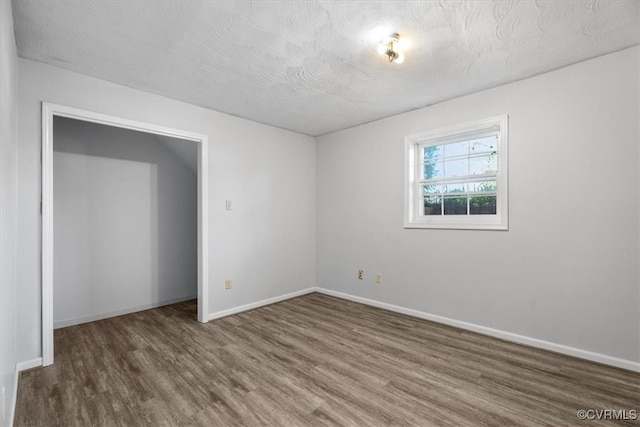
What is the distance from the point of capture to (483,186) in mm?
3125

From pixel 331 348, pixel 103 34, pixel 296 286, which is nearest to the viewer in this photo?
pixel 103 34

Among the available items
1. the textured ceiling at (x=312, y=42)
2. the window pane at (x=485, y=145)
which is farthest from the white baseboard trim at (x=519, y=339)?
the textured ceiling at (x=312, y=42)

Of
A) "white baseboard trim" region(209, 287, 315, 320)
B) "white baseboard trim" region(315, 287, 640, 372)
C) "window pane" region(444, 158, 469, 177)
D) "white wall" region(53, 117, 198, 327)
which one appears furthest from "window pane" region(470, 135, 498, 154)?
"white wall" region(53, 117, 198, 327)

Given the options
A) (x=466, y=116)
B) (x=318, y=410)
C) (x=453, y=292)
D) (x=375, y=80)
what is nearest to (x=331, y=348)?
(x=318, y=410)

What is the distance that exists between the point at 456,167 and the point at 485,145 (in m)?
0.36

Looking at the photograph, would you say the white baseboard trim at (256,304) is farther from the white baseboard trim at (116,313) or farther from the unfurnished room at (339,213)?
the white baseboard trim at (116,313)

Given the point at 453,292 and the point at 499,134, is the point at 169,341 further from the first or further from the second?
the point at 499,134

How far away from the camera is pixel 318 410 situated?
1845mm

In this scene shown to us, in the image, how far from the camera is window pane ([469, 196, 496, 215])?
3.07 meters

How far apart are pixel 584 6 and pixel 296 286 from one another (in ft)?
13.3

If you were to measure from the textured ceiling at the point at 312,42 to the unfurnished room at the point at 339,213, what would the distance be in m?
0.02

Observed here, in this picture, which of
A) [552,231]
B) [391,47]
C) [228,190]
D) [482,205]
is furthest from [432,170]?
[228,190]

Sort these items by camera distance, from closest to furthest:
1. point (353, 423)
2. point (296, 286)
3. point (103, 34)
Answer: point (353, 423)
point (103, 34)
point (296, 286)

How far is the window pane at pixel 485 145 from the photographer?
307 centimetres
